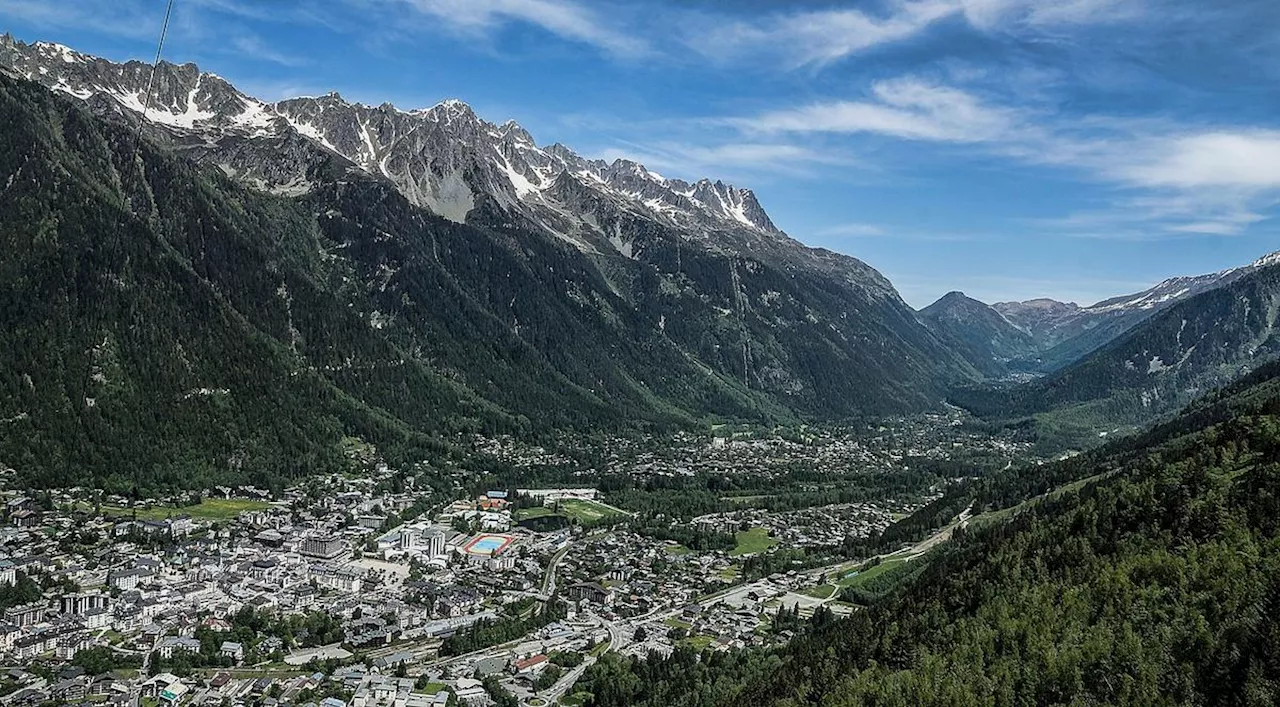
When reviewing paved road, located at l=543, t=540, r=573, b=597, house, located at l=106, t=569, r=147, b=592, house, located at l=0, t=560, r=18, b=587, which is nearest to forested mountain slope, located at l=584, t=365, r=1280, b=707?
paved road, located at l=543, t=540, r=573, b=597

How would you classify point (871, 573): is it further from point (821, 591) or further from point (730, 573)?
point (730, 573)

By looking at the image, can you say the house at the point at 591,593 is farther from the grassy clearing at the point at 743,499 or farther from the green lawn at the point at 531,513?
the grassy clearing at the point at 743,499

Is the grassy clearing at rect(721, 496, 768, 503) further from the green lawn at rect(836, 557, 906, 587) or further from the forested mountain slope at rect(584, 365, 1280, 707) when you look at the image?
the forested mountain slope at rect(584, 365, 1280, 707)

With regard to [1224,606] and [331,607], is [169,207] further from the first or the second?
[1224,606]

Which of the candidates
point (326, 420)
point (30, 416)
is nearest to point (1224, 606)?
point (30, 416)

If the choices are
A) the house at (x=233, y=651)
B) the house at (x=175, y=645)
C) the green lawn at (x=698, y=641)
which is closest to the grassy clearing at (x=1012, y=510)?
the green lawn at (x=698, y=641)

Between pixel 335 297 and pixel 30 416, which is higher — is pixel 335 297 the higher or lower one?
the higher one

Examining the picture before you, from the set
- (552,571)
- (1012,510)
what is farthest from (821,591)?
(1012,510)
